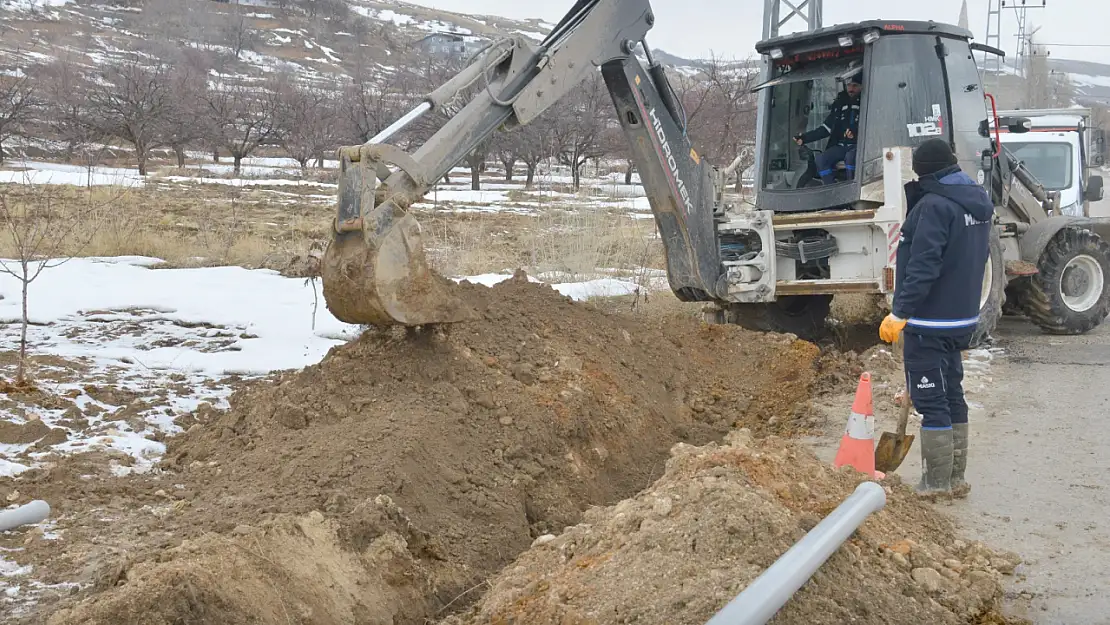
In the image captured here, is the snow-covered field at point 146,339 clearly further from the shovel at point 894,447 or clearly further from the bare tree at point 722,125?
the bare tree at point 722,125

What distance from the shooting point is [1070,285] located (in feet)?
34.9

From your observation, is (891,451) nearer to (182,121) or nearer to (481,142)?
(481,142)

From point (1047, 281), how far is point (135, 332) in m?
8.96

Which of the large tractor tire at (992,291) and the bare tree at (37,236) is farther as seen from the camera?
the large tractor tire at (992,291)

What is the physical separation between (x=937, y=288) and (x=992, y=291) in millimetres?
4174

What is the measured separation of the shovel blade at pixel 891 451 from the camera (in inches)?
228

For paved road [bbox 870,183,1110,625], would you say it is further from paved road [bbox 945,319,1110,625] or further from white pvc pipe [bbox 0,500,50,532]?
white pvc pipe [bbox 0,500,50,532]

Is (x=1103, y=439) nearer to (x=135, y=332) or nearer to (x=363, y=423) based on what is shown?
(x=363, y=423)

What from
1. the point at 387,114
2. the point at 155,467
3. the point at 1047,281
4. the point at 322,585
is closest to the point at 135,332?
the point at 155,467

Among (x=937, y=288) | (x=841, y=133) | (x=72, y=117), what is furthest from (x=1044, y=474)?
(x=72, y=117)

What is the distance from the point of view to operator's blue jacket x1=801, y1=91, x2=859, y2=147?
9156 millimetres

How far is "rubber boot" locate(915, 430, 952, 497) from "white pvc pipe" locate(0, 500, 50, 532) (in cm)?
438

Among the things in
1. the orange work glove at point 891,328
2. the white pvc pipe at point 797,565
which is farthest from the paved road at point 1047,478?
the orange work glove at point 891,328

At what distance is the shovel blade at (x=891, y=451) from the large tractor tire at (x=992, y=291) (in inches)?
146
